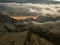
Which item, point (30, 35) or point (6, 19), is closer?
point (30, 35)

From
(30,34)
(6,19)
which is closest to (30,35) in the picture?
(30,34)

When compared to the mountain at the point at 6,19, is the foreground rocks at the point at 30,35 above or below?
above

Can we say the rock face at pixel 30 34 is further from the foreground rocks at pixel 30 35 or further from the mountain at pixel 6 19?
the mountain at pixel 6 19

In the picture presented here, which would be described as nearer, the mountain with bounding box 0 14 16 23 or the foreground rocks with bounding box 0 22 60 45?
the foreground rocks with bounding box 0 22 60 45

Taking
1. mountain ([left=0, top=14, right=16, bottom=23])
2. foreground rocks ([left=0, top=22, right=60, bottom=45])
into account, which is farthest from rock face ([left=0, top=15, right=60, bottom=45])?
mountain ([left=0, top=14, right=16, bottom=23])

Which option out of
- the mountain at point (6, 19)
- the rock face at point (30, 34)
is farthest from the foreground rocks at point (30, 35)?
the mountain at point (6, 19)

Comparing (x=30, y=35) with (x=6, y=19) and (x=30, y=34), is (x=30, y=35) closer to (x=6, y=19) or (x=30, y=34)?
(x=30, y=34)

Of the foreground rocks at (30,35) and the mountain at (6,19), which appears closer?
the foreground rocks at (30,35)

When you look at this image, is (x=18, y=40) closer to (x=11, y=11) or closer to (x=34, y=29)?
(x=34, y=29)

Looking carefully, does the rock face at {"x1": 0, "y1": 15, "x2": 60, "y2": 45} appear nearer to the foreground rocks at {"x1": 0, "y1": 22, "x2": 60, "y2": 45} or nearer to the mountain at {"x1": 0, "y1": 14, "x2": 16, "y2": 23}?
the foreground rocks at {"x1": 0, "y1": 22, "x2": 60, "y2": 45}

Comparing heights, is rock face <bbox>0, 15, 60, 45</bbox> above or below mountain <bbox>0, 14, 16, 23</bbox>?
above
